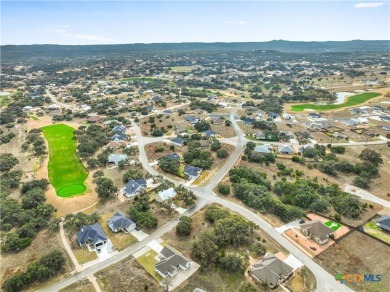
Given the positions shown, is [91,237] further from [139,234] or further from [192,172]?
[192,172]

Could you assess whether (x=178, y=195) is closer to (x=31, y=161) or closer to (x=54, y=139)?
(x=31, y=161)

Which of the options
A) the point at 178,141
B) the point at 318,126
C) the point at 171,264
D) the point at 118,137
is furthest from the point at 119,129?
the point at 318,126

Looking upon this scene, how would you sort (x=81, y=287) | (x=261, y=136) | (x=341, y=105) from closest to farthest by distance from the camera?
(x=81, y=287)
(x=261, y=136)
(x=341, y=105)

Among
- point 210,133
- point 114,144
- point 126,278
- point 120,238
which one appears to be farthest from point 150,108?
point 126,278

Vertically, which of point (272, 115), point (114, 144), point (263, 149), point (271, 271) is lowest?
point (271, 271)

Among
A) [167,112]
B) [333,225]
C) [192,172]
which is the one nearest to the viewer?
[333,225]

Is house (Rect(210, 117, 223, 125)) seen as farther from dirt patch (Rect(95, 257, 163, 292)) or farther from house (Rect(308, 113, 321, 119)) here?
dirt patch (Rect(95, 257, 163, 292))

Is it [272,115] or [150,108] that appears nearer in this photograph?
[272,115]

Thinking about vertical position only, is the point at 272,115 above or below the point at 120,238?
above
